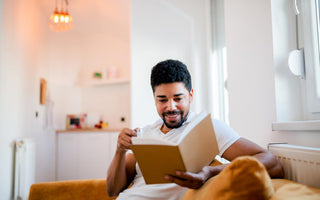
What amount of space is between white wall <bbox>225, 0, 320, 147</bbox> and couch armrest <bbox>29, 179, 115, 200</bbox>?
1.01 m

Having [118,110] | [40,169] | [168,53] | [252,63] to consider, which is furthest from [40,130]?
[252,63]

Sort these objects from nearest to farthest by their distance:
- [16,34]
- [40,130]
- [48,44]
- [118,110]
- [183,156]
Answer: [183,156] → [16,34] → [40,130] → [48,44] → [118,110]

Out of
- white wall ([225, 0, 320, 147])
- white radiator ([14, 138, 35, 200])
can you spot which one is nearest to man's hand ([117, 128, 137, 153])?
white wall ([225, 0, 320, 147])

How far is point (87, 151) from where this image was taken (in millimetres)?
4250

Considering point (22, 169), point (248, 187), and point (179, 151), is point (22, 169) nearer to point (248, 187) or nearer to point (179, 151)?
point (179, 151)

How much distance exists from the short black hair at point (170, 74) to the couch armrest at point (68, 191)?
731mm

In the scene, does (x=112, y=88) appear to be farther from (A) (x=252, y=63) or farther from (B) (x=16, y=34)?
(A) (x=252, y=63)

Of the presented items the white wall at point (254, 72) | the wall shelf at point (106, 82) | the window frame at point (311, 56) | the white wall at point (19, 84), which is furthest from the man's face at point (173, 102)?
the wall shelf at point (106, 82)

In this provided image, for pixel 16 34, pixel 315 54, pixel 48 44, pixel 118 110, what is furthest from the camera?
pixel 118 110

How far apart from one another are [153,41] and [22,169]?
80.2 inches

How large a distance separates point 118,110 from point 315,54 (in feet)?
12.2

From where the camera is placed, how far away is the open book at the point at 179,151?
0.82 meters

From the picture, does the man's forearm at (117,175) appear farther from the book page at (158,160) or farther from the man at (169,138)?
the book page at (158,160)

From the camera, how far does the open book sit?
32.3 inches
